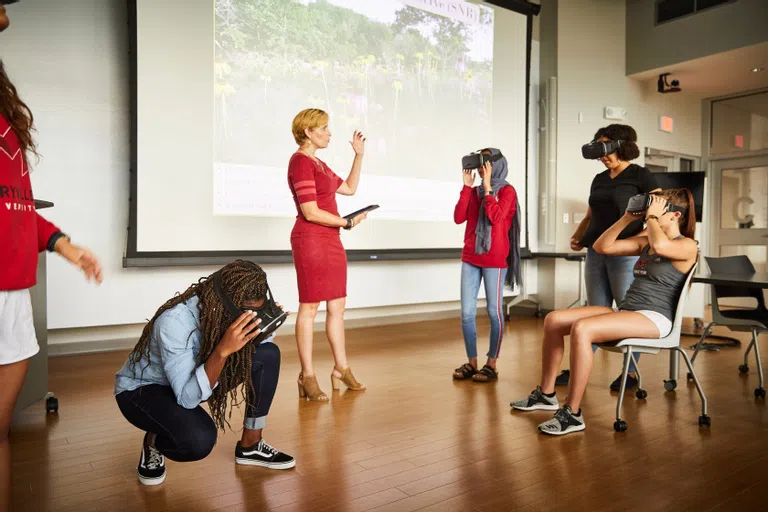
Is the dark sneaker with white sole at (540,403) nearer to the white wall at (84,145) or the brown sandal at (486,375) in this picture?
the brown sandal at (486,375)

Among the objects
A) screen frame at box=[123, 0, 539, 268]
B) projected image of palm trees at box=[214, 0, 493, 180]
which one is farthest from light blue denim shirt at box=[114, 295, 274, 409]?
projected image of palm trees at box=[214, 0, 493, 180]

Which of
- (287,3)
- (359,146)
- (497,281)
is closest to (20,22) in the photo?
(287,3)

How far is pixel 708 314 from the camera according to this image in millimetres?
6578

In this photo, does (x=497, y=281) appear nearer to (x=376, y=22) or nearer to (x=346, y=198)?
(x=346, y=198)

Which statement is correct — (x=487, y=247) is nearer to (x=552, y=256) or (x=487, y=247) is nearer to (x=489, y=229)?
(x=489, y=229)

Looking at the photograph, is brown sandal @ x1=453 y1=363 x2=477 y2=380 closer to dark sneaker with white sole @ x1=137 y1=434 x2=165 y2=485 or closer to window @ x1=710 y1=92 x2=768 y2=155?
dark sneaker with white sole @ x1=137 y1=434 x2=165 y2=485

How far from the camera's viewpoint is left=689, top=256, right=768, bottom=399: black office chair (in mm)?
3264

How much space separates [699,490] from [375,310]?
3.86m

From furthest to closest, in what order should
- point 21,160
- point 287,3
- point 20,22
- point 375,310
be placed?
point 375,310 < point 287,3 < point 20,22 < point 21,160

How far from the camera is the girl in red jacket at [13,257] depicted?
1.26 metres

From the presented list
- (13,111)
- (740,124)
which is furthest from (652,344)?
(740,124)

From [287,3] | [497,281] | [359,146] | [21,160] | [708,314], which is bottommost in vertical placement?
[708,314]

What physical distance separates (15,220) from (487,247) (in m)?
2.47

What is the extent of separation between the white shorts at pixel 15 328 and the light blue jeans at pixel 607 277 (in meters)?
2.61
